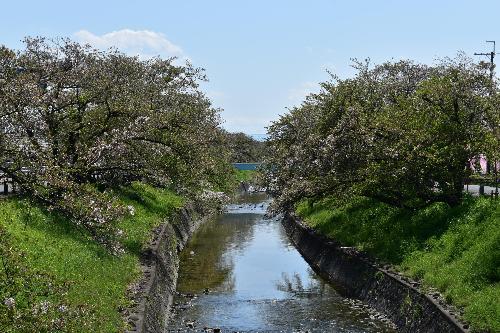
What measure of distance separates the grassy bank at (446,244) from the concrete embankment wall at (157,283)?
33.4 feet

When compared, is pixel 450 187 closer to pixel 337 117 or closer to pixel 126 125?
pixel 337 117

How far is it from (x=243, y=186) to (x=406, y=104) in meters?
73.0

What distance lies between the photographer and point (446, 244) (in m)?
24.4

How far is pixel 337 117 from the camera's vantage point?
116 feet

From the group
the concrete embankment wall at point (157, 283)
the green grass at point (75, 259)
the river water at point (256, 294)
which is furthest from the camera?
the river water at point (256, 294)

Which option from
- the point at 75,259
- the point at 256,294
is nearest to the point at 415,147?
the point at 256,294

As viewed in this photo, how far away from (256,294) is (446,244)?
372 inches

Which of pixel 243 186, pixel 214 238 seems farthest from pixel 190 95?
pixel 243 186

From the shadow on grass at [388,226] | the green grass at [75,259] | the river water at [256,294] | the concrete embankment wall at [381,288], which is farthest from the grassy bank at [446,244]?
the green grass at [75,259]

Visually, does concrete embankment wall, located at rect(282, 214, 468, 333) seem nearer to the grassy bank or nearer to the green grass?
the grassy bank

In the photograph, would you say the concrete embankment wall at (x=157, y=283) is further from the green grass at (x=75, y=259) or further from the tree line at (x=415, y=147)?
the tree line at (x=415, y=147)

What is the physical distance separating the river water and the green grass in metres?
3.10

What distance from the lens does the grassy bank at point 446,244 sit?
18.4 m

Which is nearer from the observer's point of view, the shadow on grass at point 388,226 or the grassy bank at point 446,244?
the grassy bank at point 446,244
